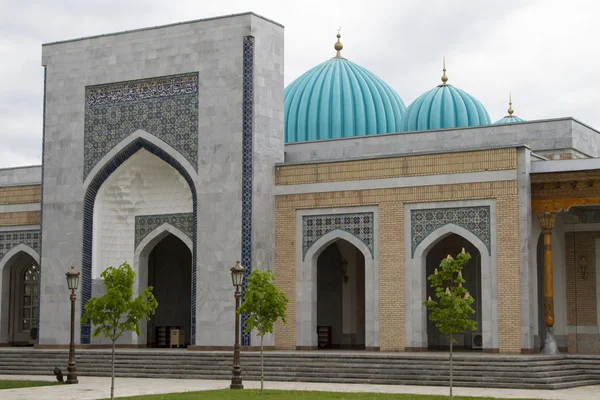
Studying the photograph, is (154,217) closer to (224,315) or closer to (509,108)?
(224,315)

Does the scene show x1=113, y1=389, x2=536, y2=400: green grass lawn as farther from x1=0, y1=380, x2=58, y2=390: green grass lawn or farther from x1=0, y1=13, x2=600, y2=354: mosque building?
x1=0, y1=13, x2=600, y2=354: mosque building

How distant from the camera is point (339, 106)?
23078 millimetres

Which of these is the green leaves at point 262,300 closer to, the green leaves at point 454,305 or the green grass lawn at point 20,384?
the green leaves at point 454,305

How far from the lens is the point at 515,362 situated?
14.9 metres

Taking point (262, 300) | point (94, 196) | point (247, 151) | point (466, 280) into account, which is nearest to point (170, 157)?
point (247, 151)

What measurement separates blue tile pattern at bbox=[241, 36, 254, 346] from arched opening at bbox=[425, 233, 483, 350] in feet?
11.4

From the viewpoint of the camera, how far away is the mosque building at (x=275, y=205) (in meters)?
16.9

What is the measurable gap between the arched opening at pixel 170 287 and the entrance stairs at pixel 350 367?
345 centimetres

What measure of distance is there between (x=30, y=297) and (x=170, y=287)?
10.8ft

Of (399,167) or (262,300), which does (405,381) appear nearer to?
(262,300)

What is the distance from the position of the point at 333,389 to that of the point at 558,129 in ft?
23.7

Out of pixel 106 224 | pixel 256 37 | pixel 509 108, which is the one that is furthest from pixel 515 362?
pixel 509 108

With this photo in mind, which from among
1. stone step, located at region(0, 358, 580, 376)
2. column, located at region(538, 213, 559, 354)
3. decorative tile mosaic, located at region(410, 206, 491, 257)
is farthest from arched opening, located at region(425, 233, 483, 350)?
stone step, located at region(0, 358, 580, 376)

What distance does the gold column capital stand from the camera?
16781mm
